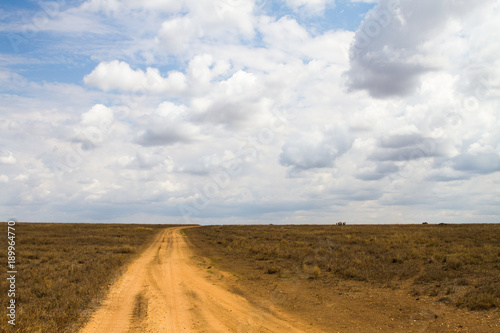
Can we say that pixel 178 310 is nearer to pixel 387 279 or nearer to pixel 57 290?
pixel 57 290

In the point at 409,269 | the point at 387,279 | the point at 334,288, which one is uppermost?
the point at 409,269

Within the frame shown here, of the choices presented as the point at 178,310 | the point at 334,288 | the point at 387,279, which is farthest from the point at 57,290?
the point at 387,279

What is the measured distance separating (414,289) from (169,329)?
381 inches

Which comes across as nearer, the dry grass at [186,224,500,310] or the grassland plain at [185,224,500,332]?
the grassland plain at [185,224,500,332]

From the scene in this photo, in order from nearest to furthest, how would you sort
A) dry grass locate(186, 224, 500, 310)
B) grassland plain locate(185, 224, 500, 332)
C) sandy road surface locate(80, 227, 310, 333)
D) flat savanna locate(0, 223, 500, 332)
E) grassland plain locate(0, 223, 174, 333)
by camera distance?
grassland plain locate(0, 223, 174, 333) → sandy road surface locate(80, 227, 310, 333) → flat savanna locate(0, 223, 500, 332) → grassland plain locate(185, 224, 500, 332) → dry grass locate(186, 224, 500, 310)

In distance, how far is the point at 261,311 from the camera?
11172mm

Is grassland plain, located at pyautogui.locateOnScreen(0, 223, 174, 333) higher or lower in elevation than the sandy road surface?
higher

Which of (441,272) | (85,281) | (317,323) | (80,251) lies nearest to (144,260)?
(80,251)

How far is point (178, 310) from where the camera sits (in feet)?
35.8

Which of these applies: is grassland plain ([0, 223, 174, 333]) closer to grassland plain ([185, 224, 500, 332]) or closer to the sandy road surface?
the sandy road surface

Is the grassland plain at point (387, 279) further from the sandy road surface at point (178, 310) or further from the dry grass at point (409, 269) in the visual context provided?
the sandy road surface at point (178, 310)

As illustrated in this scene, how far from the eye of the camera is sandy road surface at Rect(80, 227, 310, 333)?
937 centimetres

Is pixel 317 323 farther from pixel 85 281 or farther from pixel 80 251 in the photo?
pixel 80 251

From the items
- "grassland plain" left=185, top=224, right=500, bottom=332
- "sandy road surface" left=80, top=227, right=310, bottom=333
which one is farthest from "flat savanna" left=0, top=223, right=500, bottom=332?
"sandy road surface" left=80, top=227, right=310, bottom=333
